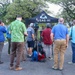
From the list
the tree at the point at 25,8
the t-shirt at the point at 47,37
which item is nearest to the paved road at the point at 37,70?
the t-shirt at the point at 47,37

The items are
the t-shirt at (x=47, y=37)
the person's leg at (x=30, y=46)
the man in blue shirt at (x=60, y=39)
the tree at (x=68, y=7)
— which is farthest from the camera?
the tree at (x=68, y=7)

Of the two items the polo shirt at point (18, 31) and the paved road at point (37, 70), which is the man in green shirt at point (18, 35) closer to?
the polo shirt at point (18, 31)

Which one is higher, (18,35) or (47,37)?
(18,35)

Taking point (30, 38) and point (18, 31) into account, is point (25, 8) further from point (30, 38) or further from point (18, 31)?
point (18, 31)

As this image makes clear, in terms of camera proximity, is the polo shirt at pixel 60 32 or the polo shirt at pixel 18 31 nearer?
the polo shirt at pixel 18 31

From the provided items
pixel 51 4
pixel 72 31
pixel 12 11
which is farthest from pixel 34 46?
pixel 51 4

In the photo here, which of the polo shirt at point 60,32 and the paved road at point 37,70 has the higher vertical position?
the polo shirt at point 60,32

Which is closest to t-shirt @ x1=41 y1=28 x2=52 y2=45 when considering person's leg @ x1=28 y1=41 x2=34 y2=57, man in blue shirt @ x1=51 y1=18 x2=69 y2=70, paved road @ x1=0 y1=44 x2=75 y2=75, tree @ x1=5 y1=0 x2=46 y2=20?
person's leg @ x1=28 y1=41 x2=34 y2=57

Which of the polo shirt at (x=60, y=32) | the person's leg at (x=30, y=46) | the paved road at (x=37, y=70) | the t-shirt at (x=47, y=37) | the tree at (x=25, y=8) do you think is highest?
the tree at (x=25, y=8)

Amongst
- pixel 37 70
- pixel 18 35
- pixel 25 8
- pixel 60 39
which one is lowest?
pixel 37 70

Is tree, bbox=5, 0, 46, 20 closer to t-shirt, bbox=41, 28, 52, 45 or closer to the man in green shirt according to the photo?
t-shirt, bbox=41, 28, 52, 45

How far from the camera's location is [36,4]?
124 feet

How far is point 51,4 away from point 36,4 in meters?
3.93

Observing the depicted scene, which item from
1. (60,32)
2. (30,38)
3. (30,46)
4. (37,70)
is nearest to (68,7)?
(30,46)
